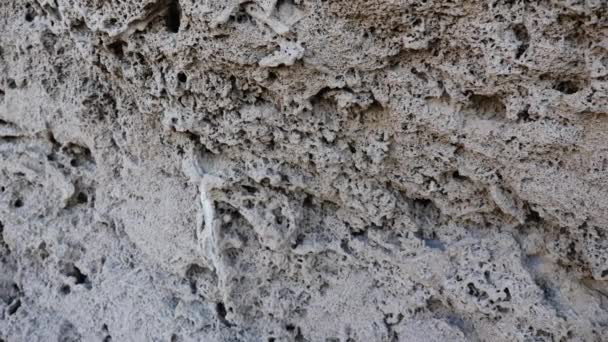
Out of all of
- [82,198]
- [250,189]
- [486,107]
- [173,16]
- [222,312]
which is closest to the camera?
[486,107]

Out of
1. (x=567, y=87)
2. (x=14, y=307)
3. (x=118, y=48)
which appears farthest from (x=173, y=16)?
(x=14, y=307)

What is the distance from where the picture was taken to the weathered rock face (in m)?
0.93

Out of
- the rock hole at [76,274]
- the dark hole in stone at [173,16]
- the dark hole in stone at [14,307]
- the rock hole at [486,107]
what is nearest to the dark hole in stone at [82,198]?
the rock hole at [76,274]

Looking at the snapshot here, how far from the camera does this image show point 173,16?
43.7 inches

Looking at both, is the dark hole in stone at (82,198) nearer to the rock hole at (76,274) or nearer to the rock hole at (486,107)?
the rock hole at (76,274)

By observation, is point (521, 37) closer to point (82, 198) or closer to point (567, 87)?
point (567, 87)

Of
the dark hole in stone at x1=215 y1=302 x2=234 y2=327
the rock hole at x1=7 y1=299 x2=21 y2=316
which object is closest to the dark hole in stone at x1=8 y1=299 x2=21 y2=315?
the rock hole at x1=7 y1=299 x2=21 y2=316

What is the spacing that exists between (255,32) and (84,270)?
0.85 metres

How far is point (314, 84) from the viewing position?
1059 mm

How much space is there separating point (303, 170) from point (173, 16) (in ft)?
1.36

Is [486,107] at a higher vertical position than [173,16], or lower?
lower

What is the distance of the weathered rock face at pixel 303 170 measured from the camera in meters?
0.93

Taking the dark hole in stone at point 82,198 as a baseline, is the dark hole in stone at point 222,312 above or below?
below

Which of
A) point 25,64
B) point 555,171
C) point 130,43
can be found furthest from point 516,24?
point 25,64
